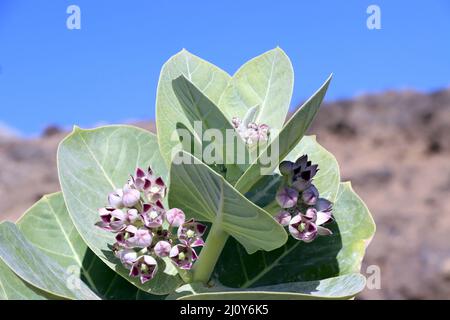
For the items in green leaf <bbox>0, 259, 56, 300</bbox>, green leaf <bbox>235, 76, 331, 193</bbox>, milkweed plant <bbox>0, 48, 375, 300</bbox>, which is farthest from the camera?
green leaf <bbox>0, 259, 56, 300</bbox>

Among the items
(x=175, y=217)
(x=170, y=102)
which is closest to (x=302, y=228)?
(x=175, y=217)

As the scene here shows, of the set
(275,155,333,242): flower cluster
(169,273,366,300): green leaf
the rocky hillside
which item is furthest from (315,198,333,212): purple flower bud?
the rocky hillside

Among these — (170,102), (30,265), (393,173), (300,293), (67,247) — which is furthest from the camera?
(393,173)

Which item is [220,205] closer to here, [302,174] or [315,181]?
[302,174]

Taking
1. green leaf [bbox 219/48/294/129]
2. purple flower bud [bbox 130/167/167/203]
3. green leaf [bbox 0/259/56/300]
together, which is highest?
green leaf [bbox 219/48/294/129]

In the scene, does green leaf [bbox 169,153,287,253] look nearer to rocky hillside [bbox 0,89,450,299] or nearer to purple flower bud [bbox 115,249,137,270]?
purple flower bud [bbox 115,249,137,270]

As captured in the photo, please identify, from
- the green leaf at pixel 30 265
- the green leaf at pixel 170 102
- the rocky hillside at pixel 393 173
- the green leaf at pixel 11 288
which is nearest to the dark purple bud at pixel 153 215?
the green leaf at pixel 170 102
